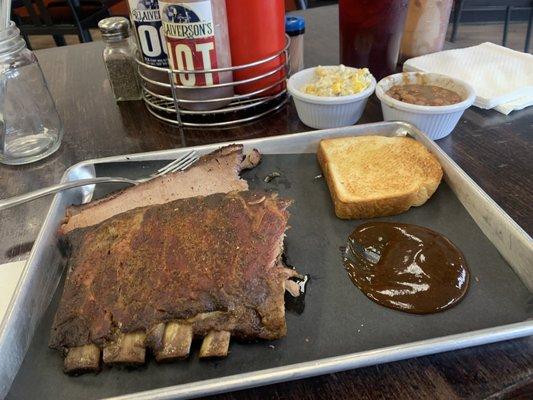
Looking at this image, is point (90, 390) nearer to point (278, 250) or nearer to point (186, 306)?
point (186, 306)

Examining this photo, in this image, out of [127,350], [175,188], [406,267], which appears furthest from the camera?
[175,188]

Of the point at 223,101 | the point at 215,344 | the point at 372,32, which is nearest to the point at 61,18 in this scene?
the point at 223,101

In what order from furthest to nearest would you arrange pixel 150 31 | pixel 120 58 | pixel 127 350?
pixel 120 58 < pixel 150 31 < pixel 127 350

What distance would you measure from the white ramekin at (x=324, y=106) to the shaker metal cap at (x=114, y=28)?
0.59m

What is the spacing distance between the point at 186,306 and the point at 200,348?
76 millimetres

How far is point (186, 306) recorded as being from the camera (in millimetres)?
732

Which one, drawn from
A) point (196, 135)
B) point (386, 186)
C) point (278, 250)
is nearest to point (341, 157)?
point (386, 186)

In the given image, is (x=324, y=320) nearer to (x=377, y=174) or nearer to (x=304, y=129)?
(x=377, y=174)

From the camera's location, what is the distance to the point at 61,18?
3.24 meters

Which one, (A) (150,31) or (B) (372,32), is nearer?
(A) (150,31)

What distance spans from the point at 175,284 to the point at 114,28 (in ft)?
3.40

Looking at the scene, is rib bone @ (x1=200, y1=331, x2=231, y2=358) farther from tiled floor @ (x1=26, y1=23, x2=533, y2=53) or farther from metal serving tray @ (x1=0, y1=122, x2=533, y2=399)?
tiled floor @ (x1=26, y1=23, x2=533, y2=53)

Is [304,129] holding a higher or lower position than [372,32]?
lower

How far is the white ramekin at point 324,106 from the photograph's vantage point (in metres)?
1.25
